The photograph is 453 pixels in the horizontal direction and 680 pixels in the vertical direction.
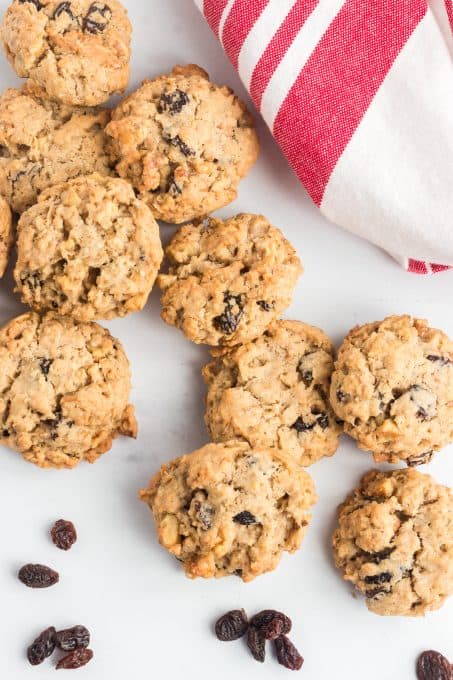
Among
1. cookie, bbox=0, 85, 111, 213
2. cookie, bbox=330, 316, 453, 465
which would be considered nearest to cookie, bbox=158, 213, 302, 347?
cookie, bbox=330, 316, 453, 465

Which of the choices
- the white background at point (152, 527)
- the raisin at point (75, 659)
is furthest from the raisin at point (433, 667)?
the raisin at point (75, 659)

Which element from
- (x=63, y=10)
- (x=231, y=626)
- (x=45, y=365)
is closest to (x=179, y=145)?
(x=63, y=10)

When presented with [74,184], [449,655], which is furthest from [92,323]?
[449,655]

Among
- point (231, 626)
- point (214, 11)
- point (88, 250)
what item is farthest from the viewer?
point (231, 626)

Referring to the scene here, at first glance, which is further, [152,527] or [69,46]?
[152,527]

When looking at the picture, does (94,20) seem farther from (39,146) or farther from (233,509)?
(233,509)

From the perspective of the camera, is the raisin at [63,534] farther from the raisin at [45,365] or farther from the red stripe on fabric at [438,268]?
the red stripe on fabric at [438,268]

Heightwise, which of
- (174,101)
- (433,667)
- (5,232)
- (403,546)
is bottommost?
(433,667)

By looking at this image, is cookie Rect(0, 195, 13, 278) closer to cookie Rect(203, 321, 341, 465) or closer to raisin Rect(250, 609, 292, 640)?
cookie Rect(203, 321, 341, 465)
